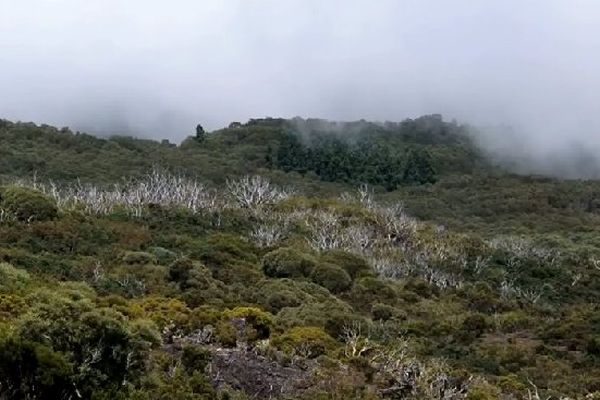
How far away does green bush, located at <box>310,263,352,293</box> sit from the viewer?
43031 mm

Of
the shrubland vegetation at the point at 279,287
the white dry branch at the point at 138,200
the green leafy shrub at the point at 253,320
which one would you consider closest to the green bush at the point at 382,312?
the shrubland vegetation at the point at 279,287

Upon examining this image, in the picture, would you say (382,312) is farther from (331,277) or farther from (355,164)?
(355,164)

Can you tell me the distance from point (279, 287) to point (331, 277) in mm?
6921

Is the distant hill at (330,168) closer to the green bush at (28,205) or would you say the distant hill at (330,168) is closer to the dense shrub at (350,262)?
the green bush at (28,205)

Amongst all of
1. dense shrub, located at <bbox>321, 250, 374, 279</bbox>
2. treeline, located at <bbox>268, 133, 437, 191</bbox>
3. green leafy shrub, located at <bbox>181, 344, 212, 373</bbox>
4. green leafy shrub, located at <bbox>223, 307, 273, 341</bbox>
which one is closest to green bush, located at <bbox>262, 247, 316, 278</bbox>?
dense shrub, located at <bbox>321, 250, 374, 279</bbox>

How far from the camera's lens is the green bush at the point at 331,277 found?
4303cm

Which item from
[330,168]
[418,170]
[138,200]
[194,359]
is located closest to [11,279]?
[194,359]

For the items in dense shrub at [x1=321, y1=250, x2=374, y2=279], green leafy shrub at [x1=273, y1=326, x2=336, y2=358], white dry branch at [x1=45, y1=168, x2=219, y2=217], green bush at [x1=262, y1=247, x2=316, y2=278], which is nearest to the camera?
green leafy shrub at [x1=273, y1=326, x2=336, y2=358]

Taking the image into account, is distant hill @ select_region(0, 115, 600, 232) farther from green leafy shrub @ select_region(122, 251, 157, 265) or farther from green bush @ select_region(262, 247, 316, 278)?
green leafy shrub @ select_region(122, 251, 157, 265)

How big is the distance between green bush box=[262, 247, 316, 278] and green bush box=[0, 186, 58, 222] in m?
11.8

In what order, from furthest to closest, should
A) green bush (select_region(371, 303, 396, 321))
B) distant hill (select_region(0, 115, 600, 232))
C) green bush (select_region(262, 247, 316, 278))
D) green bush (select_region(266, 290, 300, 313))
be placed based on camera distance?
distant hill (select_region(0, 115, 600, 232)) < green bush (select_region(262, 247, 316, 278)) < green bush (select_region(371, 303, 396, 321)) < green bush (select_region(266, 290, 300, 313))

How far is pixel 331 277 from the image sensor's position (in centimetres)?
4341

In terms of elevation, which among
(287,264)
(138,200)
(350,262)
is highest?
(138,200)

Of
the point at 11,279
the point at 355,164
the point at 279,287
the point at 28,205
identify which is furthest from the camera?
the point at 355,164
